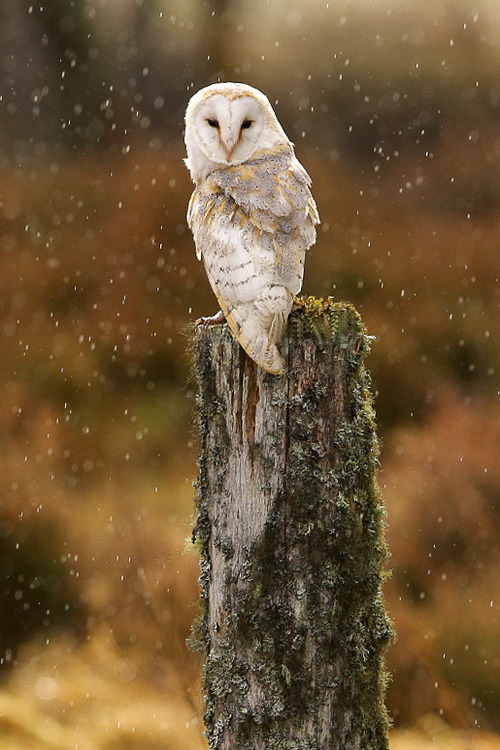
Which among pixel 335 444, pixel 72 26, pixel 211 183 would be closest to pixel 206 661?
pixel 335 444

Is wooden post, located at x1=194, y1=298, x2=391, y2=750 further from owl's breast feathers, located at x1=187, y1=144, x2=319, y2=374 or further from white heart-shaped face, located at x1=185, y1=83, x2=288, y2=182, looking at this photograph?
white heart-shaped face, located at x1=185, y1=83, x2=288, y2=182

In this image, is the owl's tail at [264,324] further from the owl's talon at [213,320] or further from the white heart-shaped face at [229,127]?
the white heart-shaped face at [229,127]

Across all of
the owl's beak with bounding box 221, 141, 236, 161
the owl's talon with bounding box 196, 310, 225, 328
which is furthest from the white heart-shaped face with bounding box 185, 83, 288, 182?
the owl's talon with bounding box 196, 310, 225, 328

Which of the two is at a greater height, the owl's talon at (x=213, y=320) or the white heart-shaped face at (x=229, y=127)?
the white heart-shaped face at (x=229, y=127)

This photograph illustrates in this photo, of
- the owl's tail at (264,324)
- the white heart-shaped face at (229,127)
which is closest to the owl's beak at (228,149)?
the white heart-shaped face at (229,127)

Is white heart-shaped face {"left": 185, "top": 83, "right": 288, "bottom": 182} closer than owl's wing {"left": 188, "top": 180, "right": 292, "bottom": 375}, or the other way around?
owl's wing {"left": 188, "top": 180, "right": 292, "bottom": 375}

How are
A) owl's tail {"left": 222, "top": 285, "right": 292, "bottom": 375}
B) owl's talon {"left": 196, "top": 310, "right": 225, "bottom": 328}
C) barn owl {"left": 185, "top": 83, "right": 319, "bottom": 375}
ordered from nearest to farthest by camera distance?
owl's tail {"left": 222, "top": 285, "right": 292, "bottom": 375}
barn owl {"left": 185, "top": 83, "right": 319, "bottom": 375}
owl's talon {"left": 196, "top": 310, "right": 225, "bottom": 328}

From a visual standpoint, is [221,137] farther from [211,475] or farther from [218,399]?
[211,475]
